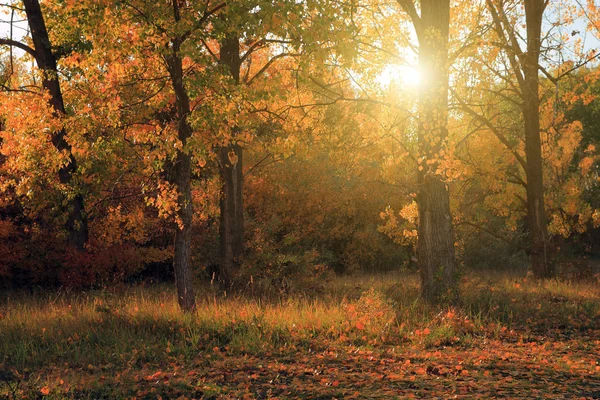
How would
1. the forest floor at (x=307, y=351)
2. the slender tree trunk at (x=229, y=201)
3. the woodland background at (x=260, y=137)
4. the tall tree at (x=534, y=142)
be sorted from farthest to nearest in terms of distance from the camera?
the tall tree at (x=534, y=142), the slender tree trunk at (x=229, y=201), the woodland background at (x=260, y=137), the forest floor at (x=307, y=351)

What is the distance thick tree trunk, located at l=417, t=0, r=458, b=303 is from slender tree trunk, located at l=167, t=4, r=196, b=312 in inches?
159

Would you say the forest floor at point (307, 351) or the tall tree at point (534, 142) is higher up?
the tall tree at point (534, 142)

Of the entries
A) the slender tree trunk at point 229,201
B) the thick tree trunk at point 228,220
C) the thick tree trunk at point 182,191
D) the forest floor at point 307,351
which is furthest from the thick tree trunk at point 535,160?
the thick tree trunk at point 182,191

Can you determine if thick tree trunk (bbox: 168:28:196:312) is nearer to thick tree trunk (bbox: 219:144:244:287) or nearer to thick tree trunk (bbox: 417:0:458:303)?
thick tree trunk (bbox: 219:144:244:287)

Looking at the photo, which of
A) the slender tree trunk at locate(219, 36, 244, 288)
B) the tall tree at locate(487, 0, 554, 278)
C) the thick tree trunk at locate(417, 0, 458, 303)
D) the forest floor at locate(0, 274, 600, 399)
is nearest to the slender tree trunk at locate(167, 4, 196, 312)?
the forest floor at locate(0, 274, 600, 399)

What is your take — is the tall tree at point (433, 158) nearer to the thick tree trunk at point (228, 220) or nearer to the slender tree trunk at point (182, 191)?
the slender tree trunk at point (182, 191)

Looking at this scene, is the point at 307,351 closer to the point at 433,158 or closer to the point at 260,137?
the point at 433,158

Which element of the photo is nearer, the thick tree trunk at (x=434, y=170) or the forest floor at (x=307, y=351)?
the forest floor at (x=307, y=351)

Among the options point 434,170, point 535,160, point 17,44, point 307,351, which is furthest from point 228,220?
point 535,160

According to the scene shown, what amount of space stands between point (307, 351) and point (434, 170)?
4480 millimetres

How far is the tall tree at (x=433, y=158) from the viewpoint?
1082cm

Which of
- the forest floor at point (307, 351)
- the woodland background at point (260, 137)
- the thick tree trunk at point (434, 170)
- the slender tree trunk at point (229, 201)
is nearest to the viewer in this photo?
the forest floor at point (307, 351)

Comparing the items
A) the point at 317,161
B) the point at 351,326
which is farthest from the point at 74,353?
the point at 317,161

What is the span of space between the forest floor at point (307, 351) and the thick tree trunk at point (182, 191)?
13.9 inches
